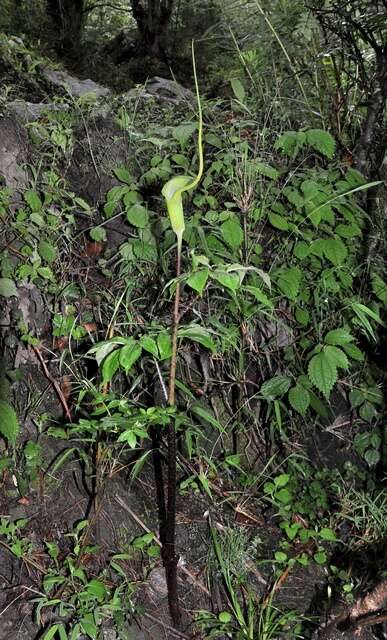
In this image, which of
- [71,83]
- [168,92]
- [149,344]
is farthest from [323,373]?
[71,83]

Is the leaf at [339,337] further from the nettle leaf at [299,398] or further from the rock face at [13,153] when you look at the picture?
the rock face at [13,153]

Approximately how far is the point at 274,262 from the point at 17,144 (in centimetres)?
118

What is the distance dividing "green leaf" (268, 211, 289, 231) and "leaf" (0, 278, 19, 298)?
1.02m

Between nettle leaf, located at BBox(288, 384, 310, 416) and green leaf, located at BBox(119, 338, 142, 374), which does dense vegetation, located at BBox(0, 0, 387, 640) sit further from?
green leaf, located at BBox(119, 338, 142, 374)

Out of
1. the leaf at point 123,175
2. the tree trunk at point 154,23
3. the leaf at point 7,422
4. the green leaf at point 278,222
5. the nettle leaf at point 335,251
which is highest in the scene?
the tree trunk at point 154,23

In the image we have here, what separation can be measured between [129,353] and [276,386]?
37.7 inches

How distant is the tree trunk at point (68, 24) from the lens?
482cm

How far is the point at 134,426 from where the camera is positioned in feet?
4.07

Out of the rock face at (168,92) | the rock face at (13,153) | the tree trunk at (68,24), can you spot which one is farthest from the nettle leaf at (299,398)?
the tree trunk at (68,24)

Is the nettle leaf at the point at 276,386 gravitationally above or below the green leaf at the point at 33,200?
below

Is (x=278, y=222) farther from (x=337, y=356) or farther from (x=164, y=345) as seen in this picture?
(x=164, y=345)

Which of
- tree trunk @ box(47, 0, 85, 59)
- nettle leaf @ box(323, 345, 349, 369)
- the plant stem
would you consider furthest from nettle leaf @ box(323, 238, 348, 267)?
tree trunk @ box(47, 0, 85, 59)

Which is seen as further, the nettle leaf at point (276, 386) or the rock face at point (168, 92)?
the rock face at point (168, 92)

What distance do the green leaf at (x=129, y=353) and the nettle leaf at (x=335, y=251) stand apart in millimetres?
1126
